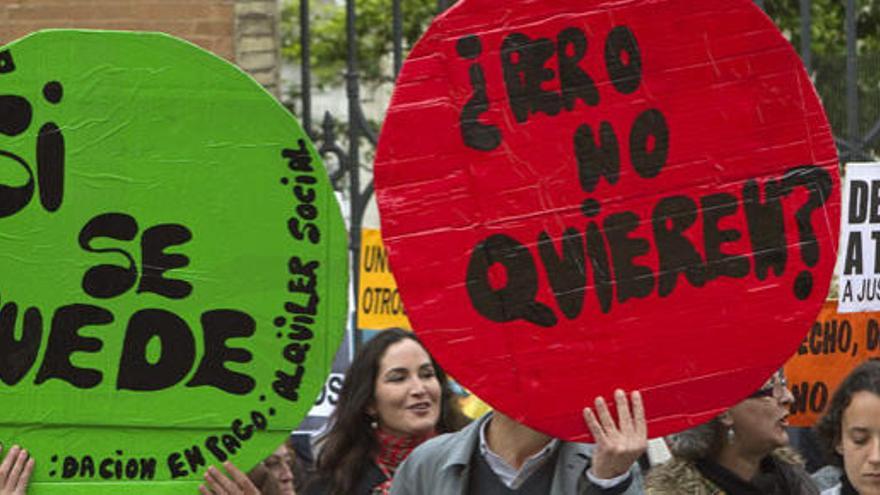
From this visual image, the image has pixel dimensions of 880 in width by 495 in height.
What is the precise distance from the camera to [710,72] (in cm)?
385

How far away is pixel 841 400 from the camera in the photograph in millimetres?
4789

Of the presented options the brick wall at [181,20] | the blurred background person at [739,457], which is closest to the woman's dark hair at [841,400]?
the blurred background person at [739,457]

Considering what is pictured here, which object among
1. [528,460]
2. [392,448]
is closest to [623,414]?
[528,460]

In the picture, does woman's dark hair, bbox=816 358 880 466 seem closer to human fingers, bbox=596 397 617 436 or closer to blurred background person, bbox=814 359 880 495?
blurred background person, bbox=814 359 880 495

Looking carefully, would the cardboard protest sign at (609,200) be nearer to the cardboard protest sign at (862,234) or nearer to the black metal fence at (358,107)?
the cardboard protest sign at (862,234)

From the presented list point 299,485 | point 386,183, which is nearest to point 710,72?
point 386,183

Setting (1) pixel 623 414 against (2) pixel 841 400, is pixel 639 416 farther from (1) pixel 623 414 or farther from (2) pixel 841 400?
(2) pixel 841 400

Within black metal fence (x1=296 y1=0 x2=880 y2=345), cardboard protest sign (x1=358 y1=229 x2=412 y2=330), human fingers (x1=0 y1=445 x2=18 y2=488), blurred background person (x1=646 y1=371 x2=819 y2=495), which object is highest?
black metal fence (x1=296 y1=0 x2=880 y2=345)

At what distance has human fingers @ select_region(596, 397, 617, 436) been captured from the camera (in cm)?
371

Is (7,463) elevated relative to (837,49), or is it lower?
lower

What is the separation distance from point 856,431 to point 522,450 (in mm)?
1024

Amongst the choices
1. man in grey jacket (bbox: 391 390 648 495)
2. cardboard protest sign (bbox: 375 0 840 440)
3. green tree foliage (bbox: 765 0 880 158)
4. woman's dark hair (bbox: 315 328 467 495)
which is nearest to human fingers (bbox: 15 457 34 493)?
man in grey jacket (bbox: 391 390 648 495)

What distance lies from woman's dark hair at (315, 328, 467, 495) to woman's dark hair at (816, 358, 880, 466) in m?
1.24

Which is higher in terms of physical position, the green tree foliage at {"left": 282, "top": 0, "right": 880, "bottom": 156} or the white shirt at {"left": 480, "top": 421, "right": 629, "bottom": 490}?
the green tree foliage at {"left": 282, "top": 0, "right": 880, "bottom": 156}
